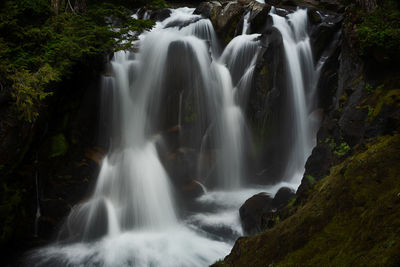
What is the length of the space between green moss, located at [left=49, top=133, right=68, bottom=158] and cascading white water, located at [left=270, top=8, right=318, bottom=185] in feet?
26.3

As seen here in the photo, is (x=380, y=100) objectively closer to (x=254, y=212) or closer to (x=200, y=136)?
(x=254, y=212)

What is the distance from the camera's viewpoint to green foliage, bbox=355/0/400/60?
6.25m

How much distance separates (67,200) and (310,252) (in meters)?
7.58

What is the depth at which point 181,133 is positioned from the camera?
10914 mm

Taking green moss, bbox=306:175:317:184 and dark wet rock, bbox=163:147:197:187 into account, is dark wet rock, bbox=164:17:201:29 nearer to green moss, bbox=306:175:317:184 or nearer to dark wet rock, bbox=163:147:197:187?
dark wet rock, bbox=163:147:197:187

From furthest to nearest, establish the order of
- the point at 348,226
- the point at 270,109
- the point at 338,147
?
1. the point at 270,109
2. the point at 338,147
3. the point at 348,226

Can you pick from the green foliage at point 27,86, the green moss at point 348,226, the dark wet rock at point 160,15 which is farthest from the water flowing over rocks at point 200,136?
the green moss at point 348,226

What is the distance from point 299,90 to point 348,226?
908 cm

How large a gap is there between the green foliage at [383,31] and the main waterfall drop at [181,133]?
13.7 ft

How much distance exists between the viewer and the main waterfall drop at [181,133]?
26.8ft

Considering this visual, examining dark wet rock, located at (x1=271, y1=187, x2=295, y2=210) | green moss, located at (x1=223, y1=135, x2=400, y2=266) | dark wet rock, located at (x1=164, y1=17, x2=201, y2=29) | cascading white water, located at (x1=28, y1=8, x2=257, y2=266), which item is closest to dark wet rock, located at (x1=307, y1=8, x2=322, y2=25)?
cascading white water, located at (x1=28, y1=8, x2=257, y2=266)

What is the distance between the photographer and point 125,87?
35.3 ft

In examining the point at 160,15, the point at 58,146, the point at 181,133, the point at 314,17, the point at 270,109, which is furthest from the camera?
the point at 160,15

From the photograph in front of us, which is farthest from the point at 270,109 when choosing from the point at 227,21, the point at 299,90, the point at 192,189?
the point at 227,21
